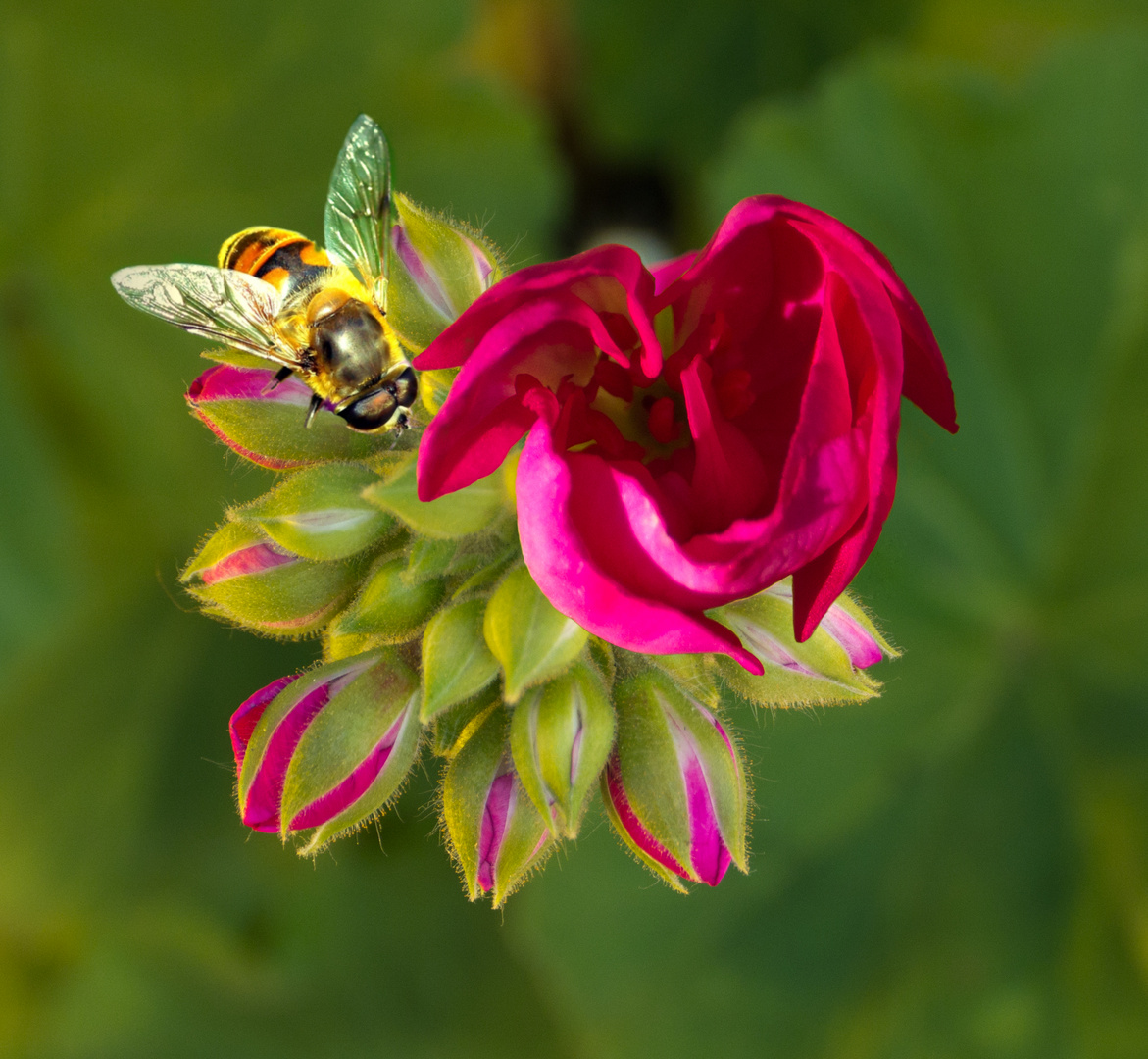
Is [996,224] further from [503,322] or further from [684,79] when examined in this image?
[503,322]

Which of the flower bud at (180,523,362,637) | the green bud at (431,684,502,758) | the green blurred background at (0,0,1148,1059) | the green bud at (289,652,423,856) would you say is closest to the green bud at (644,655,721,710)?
the green bud at (431,684,502,758)

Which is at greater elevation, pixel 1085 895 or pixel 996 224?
pixel 996 224

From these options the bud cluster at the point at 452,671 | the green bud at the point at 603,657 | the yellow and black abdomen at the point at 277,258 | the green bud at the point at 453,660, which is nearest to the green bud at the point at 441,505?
the bud cluster at the point at 452,671

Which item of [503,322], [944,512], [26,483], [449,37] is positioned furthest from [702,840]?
[449,37]

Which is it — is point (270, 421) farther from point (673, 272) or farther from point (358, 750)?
point (673, 272)

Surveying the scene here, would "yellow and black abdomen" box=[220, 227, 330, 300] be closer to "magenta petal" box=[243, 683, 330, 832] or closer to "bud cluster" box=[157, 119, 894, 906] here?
"bud cluster" box=[157, 119, 894, 906]

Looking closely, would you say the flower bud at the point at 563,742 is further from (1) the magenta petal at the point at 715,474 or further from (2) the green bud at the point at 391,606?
(1) the magenta petal at the point at 715,474
